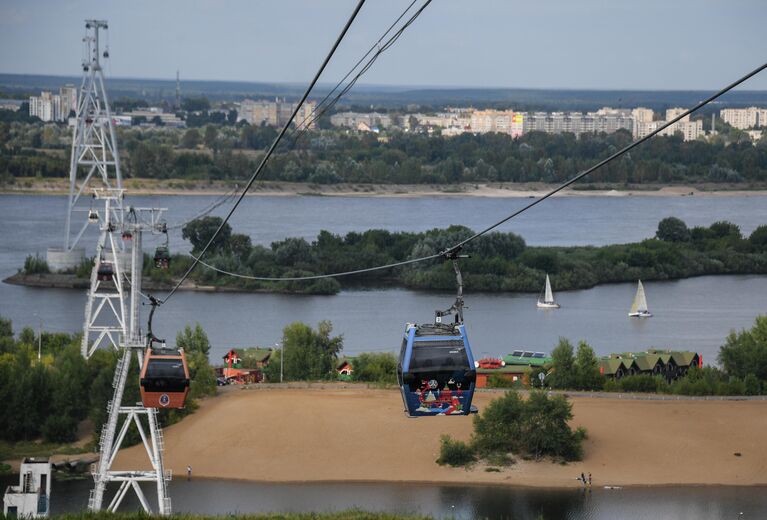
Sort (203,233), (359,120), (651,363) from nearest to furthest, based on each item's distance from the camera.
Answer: (651,363) < (203,233) < (359,120)

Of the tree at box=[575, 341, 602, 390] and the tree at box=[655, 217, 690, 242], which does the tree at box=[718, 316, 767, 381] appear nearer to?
the tree at box=[575, 341, 602, 390]

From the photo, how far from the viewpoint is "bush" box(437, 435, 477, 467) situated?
1325 centimetres

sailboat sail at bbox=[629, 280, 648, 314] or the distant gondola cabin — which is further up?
the distant gondola cabin

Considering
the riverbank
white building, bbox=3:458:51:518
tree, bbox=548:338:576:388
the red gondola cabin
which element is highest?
the red gondola cabin

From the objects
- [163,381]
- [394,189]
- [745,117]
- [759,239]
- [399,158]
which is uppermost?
[745,117]

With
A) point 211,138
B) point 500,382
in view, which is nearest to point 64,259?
point 500,382

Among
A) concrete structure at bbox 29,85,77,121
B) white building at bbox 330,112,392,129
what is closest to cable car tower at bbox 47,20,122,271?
concrete structure at bbox 29,85,77,121

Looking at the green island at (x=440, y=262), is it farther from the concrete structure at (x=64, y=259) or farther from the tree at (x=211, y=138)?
the tree at (x=211, y=138)

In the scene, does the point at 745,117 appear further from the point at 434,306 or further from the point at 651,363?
the point at 651,363

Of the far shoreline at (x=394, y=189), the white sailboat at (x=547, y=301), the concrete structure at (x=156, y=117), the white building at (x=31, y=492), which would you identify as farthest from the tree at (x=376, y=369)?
the concrete structure at (x=156, y=117)

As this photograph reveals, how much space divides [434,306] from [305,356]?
7871 millimetres

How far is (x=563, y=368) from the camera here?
15703mm

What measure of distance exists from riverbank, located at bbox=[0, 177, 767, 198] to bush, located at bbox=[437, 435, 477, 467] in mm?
34459

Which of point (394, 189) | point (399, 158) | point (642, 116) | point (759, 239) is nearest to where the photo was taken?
point (759, 239)
